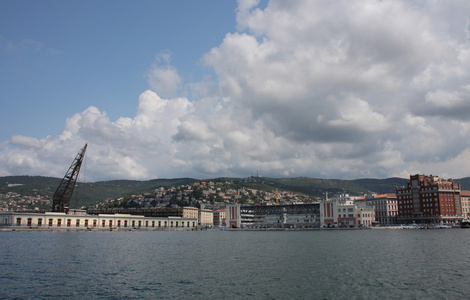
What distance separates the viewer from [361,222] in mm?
152875

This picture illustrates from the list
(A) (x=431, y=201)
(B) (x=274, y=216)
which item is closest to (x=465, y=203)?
(A) (x=431, y=201)

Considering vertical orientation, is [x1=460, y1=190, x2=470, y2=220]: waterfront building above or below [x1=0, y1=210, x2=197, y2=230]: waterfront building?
above

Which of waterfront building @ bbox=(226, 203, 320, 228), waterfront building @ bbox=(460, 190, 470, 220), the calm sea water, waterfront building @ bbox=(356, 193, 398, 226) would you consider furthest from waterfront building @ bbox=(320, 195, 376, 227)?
the calm sea water

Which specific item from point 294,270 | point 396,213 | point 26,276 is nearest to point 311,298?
point 294,270

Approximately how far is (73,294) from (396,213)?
182644mm

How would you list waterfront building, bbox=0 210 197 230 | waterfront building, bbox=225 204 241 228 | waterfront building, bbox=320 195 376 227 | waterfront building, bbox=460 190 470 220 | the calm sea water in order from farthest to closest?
1. waterfront building, bbox=225 204 241 228
2. waterfront building, bbox=460 190 470 220
3. waterfront building, bbox=320 195 376 227
4. waterfront building, bbox=0 210 197 230
5. the calm sea water

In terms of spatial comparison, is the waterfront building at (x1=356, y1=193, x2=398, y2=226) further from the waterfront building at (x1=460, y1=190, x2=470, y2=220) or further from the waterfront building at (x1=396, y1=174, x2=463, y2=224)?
the waterfront building at (x1=460, y1=190, x2=470, y2=220)

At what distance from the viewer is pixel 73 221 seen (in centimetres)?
14388

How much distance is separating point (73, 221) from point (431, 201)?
149648 mm

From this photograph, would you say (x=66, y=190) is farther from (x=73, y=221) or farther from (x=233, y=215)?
(x=233, y=215)

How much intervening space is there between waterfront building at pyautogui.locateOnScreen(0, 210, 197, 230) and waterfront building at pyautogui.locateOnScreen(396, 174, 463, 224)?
111 m

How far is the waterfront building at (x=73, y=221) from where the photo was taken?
132875 mm

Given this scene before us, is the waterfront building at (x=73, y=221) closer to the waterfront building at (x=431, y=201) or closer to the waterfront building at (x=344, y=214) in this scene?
the waterfront building at (x=344, y=214)

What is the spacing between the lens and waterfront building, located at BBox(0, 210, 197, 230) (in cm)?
13288
